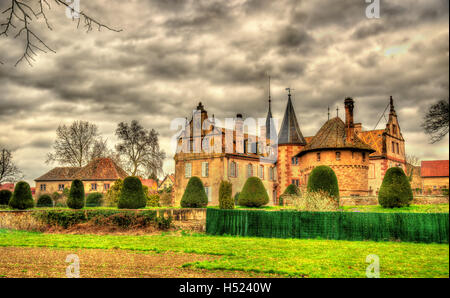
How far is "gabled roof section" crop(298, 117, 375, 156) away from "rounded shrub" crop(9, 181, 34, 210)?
23873 millimetres

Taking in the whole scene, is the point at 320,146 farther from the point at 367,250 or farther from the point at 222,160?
the point at 367,250

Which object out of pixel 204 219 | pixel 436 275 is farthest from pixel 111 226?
pixel 436 275

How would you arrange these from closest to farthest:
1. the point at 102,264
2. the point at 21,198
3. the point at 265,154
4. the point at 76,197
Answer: the point at 102,264, the point at 21,198, the point at 76,197, the point at 265,154

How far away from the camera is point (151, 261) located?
10.8m

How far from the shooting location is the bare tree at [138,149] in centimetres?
3981

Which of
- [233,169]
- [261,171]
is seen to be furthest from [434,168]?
[233,169]

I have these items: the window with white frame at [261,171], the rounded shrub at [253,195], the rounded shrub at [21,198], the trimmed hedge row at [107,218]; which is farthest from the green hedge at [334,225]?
the window with white frame at [261,171]

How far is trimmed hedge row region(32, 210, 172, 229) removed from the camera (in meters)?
20.3

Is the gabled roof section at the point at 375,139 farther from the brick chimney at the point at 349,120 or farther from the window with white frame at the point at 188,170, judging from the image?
the window with white frame at the point at 188,170

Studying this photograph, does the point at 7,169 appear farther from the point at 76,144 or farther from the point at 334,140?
the point at 334,140

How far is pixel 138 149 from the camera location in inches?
1582

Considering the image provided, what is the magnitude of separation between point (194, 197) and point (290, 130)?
60.3ft

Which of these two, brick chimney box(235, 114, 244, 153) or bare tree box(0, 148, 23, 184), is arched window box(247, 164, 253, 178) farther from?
bare tree box(0, 148, 23, 184)
